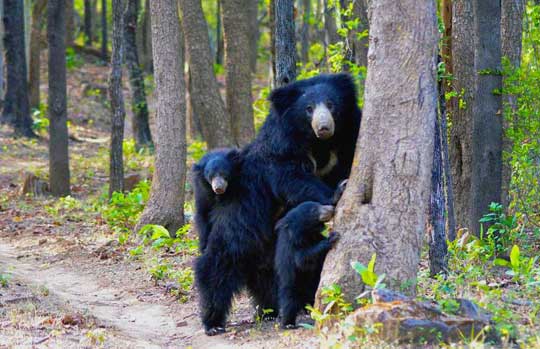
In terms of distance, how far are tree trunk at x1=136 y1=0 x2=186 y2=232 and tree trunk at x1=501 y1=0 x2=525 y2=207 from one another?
400 cm

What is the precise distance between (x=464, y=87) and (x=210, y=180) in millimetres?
3315

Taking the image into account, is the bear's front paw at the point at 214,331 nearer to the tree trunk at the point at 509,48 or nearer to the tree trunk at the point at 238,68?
the tree trunk at the point at 509,48

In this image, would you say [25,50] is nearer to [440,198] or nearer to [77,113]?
[77,113]

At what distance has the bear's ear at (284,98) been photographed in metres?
6.40

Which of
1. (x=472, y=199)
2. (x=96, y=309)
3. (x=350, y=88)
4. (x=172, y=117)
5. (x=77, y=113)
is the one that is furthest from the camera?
(x=77, y=113)

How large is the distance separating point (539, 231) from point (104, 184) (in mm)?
9578

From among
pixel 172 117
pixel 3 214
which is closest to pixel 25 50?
pixel 3 214

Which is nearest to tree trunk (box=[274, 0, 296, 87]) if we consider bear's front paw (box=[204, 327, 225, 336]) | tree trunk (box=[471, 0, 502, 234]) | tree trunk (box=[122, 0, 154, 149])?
tree trunk (box=[471, 0, 502, 234])

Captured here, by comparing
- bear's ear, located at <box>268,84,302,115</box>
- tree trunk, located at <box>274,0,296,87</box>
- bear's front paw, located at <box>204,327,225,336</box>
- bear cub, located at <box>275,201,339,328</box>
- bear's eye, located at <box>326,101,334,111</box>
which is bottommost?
bear's front paw, located at <box>204,327,225,336</box>

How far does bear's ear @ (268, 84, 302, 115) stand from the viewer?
640 cm

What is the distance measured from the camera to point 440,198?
659cm

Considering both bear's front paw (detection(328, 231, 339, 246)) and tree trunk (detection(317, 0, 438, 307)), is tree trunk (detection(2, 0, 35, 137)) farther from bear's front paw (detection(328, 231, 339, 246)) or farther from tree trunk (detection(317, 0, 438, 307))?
tree trunk (detection(317, 0, 438, 307))

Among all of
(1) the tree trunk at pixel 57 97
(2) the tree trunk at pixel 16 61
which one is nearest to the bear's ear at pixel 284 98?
(1) the tree trunk at pixel 57 97

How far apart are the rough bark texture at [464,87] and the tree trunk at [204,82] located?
4631 mm
